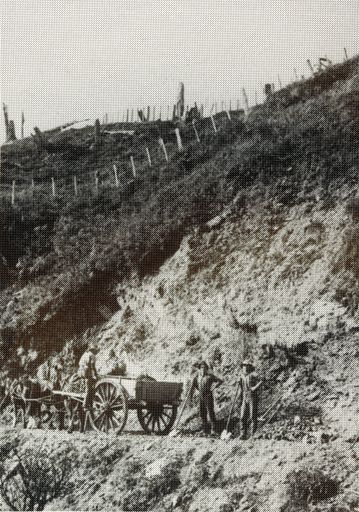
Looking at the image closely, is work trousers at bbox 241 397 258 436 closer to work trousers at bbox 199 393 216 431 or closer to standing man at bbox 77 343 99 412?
work trousers at bbox 199 393 216 431

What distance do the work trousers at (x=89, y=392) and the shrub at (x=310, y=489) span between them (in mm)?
4703

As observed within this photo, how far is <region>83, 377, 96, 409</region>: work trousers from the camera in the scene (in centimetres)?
1151

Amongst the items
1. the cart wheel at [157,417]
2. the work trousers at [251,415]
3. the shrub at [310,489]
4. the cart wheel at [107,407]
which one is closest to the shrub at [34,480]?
the cart wheel at [107,407]

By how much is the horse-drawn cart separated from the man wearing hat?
Answer: 4.47 ft

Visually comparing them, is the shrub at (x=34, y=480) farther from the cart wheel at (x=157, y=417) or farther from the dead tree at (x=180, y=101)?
the dead tree at (x=180, y=101)

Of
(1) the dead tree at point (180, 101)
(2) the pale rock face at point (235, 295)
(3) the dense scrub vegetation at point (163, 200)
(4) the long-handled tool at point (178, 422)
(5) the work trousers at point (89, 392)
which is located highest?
(1) the dead tree at point (180, 101)

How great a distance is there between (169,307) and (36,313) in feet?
14.1

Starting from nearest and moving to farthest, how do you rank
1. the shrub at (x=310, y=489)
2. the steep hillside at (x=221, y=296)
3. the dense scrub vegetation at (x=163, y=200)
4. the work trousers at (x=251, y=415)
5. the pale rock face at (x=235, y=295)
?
the shrub at (x=310, y=489)
the steep hillside at (x=221, y=296)
the work trousers at (x=251, y=415)
the pale rock face at (x=235, y=295)
the dense scrub vegetation at (x=163, y=200)

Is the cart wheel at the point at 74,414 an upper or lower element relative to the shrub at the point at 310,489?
upper

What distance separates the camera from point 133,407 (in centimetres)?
1083

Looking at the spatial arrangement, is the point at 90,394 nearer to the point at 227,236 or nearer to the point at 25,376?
the point at 25,376

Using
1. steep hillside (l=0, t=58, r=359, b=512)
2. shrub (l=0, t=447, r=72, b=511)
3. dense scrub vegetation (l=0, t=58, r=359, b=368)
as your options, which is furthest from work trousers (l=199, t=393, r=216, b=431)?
dense scrub vegetation (l=0, t=58, r=359, b=368)

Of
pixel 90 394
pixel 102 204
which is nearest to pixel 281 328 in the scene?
pixel 90 394

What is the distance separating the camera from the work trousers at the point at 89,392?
37.8ft
